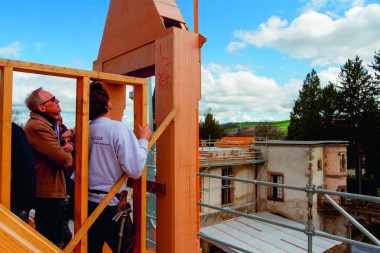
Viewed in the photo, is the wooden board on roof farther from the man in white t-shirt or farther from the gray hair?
the gray hair

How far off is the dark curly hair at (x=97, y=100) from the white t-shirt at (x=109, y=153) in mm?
73

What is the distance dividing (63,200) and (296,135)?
1489 inches

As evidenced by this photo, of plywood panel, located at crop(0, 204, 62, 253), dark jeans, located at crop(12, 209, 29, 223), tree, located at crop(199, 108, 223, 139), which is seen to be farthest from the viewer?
tree, located at crop(199, 108, 223, 139)

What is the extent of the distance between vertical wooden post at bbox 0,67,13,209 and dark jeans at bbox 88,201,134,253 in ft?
1.98

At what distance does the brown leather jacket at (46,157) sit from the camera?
6.93 feet

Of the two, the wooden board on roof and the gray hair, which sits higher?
the wooden board on roof

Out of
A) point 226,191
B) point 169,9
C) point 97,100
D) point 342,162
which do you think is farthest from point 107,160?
point 342,162

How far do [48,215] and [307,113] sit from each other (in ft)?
127

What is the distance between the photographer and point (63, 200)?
242 centimetres

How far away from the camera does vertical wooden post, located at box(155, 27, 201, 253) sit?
2.76 metres

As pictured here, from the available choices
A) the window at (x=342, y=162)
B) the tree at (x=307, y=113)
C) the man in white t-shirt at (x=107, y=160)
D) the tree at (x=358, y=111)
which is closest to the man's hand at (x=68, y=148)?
the man in white t-shirt at (x=107, y=160)

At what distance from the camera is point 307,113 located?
124ft

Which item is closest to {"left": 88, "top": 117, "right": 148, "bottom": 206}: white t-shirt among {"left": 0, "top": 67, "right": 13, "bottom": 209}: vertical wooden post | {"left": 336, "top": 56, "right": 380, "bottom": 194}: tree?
{"left": 0, "top": 67, "right": 13, "bottom": 209}: vertical wooden post

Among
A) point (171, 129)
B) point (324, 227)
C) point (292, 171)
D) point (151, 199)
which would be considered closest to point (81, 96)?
point (171, 129)
